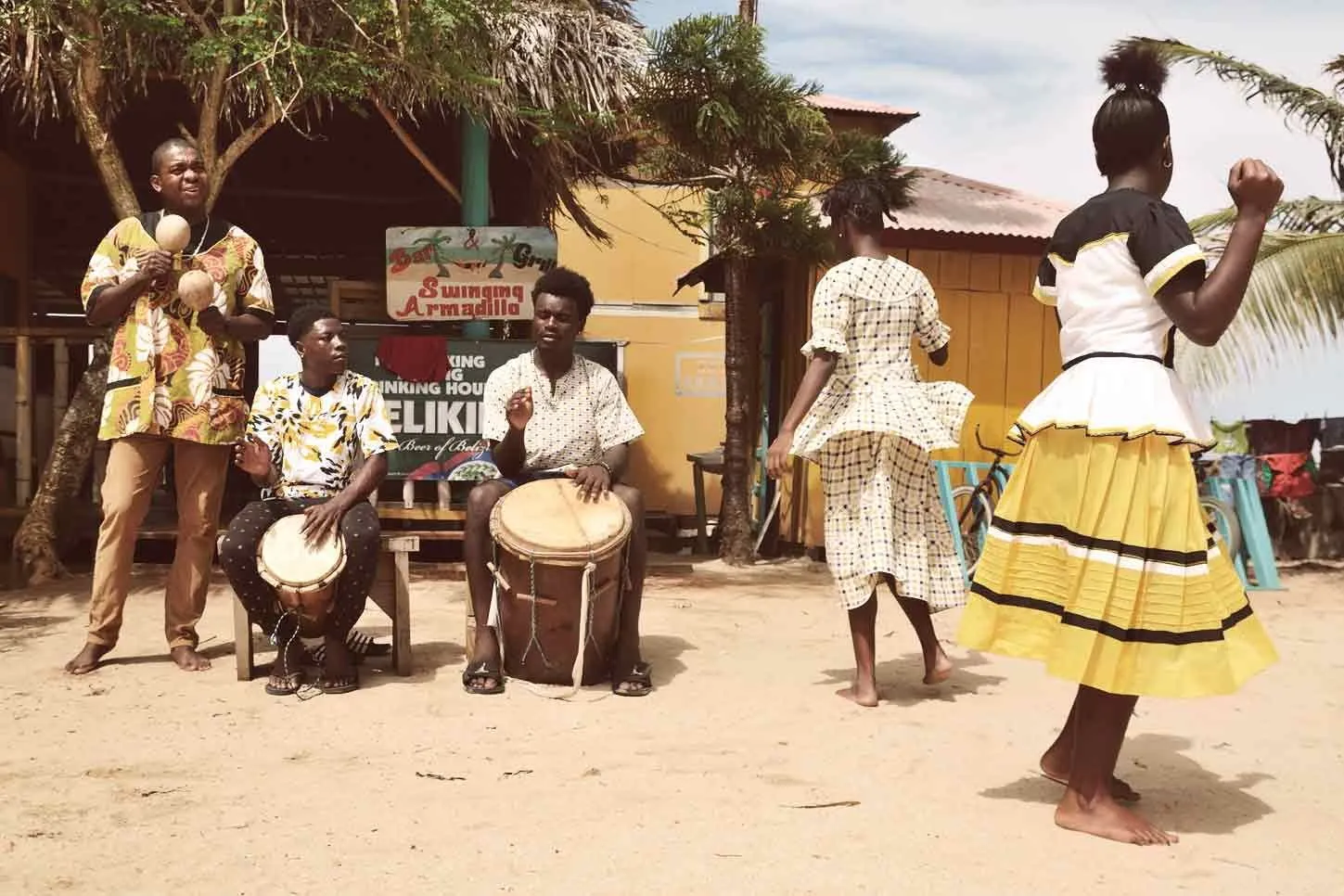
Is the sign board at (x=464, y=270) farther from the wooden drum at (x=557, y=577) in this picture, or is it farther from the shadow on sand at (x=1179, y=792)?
the shadow on sand at (x=1179, y=792)

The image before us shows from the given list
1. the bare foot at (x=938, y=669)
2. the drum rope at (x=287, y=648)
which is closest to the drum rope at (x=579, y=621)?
the drum rope at (x=287, y=648)

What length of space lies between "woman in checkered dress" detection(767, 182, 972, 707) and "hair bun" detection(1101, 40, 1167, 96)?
1.38 m

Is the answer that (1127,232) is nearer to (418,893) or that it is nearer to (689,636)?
(418,893)

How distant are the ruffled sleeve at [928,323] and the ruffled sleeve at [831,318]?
11.2 inches

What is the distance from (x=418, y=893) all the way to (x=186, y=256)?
2.88 meters

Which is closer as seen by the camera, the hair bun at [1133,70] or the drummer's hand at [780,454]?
the hair bun at [1133,70]

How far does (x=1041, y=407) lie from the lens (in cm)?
273

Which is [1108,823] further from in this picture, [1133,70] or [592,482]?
[592,482]

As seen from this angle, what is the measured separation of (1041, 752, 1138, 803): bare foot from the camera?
9.71 feet

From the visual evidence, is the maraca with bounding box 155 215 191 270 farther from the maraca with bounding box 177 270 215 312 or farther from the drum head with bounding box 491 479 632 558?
the drum head with bounding box 491 479 632 558

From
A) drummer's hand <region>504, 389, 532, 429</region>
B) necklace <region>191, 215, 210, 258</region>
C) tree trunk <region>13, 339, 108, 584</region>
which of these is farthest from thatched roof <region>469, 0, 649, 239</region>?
drummer's hand <region>504, 389, 532, 429</region>

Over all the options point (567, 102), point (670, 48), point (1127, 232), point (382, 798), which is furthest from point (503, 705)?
point (670, 48)

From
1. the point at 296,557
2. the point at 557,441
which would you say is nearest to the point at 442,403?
the point at 557,441

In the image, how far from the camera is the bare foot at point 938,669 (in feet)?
14.1
